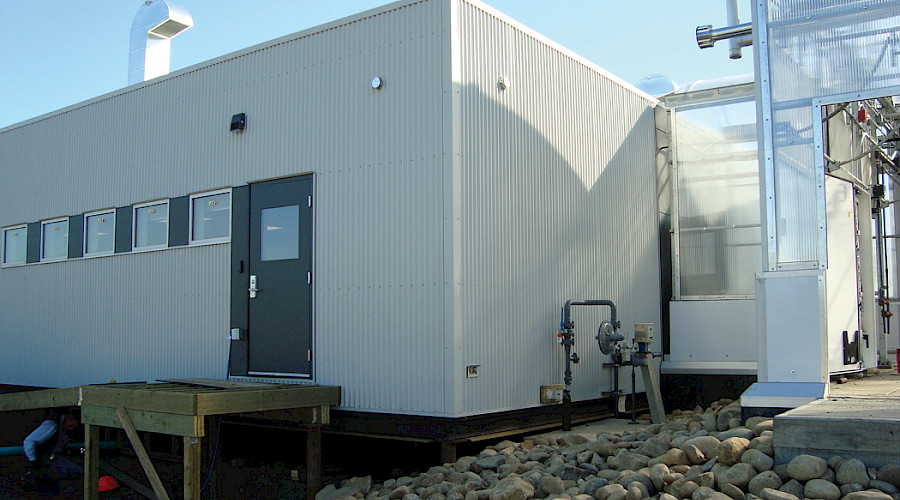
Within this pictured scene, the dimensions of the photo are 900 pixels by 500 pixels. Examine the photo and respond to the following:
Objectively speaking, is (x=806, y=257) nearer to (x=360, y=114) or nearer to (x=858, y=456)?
(x=858, y=456)

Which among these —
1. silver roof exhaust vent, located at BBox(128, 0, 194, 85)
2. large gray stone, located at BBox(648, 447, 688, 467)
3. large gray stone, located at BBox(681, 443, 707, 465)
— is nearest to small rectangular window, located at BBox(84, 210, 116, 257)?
silver roof exhaust vent, located at BBox(128, 0, 194, 85)

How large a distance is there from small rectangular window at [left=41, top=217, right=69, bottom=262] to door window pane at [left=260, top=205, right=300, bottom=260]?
4.42 meters

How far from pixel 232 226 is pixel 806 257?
6.03 meters

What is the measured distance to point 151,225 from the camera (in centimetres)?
1046

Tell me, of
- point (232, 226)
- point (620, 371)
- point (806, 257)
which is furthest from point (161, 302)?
point (806, 257)

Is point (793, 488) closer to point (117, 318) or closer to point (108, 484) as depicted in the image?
point (108, 484)

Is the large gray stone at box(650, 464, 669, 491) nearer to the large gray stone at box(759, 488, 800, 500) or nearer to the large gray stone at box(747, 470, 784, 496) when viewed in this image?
the large gray stone at box(747, 470, 784, 496)

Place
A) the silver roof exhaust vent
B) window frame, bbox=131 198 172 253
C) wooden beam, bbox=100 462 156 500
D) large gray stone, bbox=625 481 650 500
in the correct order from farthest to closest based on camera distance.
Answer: the silver roof exhaust vent, window frame, bbox=131 198 172 253, wooden beam, bbox=100 462 156 500, large gray stone, bbox=625 481 650 500

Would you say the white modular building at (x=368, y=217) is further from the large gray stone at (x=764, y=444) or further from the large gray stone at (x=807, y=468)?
the large gray stone at (x=807, y=468)

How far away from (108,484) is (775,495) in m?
7.46

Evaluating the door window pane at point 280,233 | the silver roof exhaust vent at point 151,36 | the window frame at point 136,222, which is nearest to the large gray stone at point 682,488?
the door window pane at point 280,233

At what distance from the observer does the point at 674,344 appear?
11039mm

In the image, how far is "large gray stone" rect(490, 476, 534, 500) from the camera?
5.89 metres

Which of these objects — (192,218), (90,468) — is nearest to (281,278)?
(192,218)
